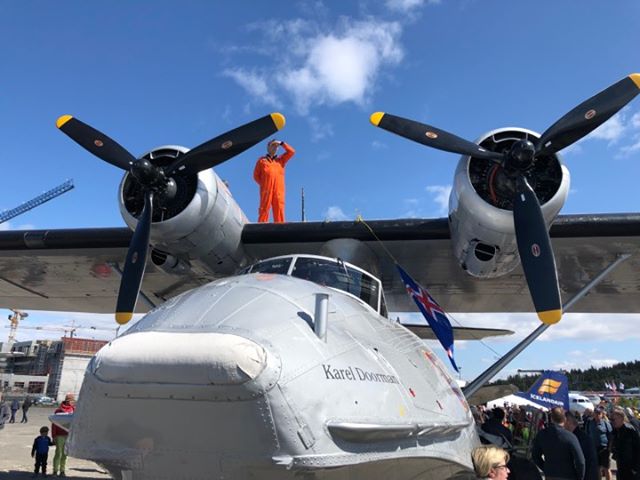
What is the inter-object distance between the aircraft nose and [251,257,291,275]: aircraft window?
245 centimetres

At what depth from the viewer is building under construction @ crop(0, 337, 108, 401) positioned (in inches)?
2911

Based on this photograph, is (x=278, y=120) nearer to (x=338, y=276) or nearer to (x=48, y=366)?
(x=338, y=276)

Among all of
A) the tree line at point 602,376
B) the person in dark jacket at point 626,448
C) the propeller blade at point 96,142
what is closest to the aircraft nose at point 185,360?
the propeller blade at point 96,142

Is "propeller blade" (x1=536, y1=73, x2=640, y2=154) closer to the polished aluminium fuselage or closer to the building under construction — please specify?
the polished aluminium fuselage

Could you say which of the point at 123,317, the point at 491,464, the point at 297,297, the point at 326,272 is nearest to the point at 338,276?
the point at 326,272

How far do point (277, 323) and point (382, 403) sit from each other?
30.3 inches

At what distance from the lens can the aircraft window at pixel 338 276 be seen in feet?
16.2

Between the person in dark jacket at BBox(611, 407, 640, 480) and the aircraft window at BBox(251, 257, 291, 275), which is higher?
the aircraft window at BBox(251, 257, 291, 275)

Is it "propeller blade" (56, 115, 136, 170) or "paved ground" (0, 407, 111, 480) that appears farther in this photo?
"paved ground" (0, 407, 111, 480)

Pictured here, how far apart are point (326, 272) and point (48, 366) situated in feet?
310

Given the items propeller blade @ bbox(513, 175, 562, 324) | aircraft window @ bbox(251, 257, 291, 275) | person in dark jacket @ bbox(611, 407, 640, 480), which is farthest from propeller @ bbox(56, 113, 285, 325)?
person in dark jacket @ bbox(611, 407, 640, 480)

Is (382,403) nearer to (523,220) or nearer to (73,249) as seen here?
(523,220)

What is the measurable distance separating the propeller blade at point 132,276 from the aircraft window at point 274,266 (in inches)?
73.8

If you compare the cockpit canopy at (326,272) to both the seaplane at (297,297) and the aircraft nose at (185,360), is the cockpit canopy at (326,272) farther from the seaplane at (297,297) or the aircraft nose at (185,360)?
the aircraft nose at (185,360)
